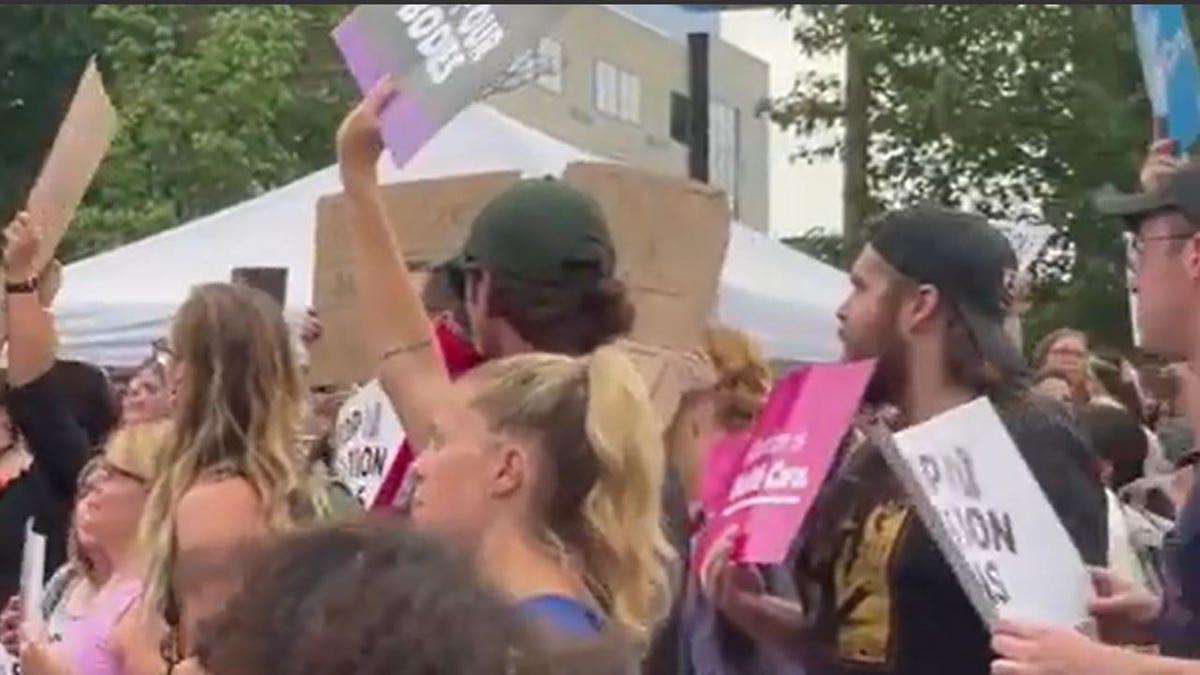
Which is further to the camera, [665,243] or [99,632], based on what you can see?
[665,243]

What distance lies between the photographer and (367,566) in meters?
2.02

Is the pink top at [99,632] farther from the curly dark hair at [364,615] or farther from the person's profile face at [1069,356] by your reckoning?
the person's profile face at [1069,356]

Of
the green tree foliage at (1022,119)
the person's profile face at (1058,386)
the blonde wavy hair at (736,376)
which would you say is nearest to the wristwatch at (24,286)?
the blonde wavy hair at (736,376)

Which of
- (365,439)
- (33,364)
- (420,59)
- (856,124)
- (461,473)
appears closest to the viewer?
(461,473)

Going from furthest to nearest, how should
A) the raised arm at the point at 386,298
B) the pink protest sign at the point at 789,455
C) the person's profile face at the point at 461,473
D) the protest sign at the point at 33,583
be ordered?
1. the protest sign at the point at 33,583
2. the pink protest sign at the point at 789,455
3. the raised arm at the point at 386,298
4. the person's profile face at the point at 461,473

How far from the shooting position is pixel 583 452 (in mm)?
3646

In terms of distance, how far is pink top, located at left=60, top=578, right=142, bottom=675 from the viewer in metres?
4.76

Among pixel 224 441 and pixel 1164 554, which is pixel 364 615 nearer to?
pixel 1164 554

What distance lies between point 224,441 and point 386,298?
54 centimetres

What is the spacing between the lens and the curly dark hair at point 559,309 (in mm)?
4125

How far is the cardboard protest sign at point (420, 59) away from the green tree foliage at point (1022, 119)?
723 inches

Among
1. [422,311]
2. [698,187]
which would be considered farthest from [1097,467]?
[698,187]

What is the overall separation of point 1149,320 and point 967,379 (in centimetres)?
69

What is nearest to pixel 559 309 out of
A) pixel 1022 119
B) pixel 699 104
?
pixel 699 104
